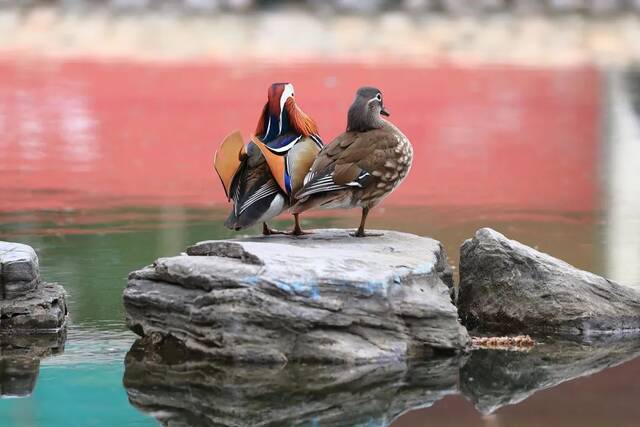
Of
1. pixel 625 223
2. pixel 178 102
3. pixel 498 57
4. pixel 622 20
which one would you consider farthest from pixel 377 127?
pixel 622 20

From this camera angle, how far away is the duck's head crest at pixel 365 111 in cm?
650

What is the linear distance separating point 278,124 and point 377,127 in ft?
1.59

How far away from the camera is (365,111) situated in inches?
257

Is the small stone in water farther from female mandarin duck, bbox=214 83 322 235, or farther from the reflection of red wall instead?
the reflection of red wall

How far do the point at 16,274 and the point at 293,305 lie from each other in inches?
55.0

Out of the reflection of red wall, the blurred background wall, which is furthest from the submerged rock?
the blurred background wall

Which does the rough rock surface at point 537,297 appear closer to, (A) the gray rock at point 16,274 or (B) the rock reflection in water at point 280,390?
(B) the rock reflection in water at point 280,390

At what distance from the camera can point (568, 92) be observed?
61.7 ft

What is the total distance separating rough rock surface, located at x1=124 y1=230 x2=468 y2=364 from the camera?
5.62 meters

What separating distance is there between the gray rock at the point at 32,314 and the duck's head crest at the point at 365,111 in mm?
1664

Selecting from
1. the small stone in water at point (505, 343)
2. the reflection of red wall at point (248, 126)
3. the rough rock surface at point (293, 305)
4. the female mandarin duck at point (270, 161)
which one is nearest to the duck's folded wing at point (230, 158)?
the female mandarin duck at point (270, 161)

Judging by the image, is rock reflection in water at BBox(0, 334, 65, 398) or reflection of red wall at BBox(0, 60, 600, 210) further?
reflection of red wall at BBox(0, 60, 600, 210)

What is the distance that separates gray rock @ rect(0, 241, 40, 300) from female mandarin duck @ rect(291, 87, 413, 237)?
1.26 meters

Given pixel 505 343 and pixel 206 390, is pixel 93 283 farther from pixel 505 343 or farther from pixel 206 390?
pixel 505 343
